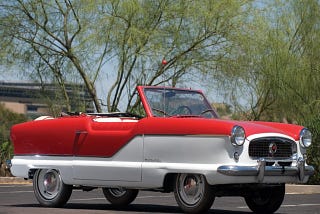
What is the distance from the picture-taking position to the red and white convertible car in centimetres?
1102

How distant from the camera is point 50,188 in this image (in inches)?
516

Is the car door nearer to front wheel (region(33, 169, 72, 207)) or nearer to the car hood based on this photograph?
the car hood

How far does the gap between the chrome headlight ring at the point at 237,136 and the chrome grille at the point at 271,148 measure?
0.18m

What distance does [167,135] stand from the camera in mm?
11453

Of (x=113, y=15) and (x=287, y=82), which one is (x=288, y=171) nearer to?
(x=113, y=15)

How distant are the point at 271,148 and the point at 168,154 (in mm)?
1332

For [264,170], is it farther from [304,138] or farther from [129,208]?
[129,208]

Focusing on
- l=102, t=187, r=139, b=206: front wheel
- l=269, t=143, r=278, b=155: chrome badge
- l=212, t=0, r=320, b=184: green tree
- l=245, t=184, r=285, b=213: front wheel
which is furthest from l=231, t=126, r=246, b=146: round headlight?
l=212, t=0, r=320, b=184: green tree

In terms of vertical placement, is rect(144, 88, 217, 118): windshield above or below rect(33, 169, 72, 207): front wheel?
above

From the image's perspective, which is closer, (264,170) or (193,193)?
(264,170)

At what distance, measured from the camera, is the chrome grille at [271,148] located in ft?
36.5

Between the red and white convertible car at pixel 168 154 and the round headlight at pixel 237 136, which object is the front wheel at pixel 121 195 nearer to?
the red and white convertible car at pixel 168 154

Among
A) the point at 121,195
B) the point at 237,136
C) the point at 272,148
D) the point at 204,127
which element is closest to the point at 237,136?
the point at 237,136

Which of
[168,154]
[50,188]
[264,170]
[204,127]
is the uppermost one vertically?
[204,127]
